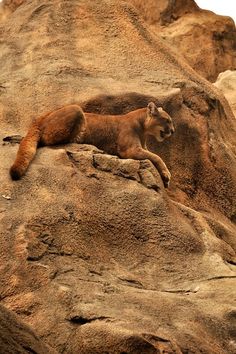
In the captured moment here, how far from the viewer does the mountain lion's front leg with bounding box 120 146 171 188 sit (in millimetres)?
14570

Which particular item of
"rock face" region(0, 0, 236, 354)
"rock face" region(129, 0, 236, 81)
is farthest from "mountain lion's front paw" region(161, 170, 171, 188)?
"rock face" region(129, 0, 236, 81)

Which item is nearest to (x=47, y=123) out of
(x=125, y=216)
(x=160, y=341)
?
(x=125, y=216)

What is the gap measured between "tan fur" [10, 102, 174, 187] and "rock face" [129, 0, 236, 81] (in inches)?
345

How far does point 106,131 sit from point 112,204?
1.91 m

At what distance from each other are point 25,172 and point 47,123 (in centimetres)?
133

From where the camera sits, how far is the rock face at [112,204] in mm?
11320

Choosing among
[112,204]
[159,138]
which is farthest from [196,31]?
[112,204]

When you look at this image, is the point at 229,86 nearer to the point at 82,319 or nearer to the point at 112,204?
the point at 112,204

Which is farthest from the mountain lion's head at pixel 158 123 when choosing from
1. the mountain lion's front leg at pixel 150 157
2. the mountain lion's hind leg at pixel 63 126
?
the mountain lion's hind leg at pixel 63 126

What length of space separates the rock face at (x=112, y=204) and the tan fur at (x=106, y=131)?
27 centimetres

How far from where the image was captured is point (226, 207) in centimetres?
1631

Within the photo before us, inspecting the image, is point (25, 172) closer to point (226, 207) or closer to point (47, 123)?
point (47, 123)

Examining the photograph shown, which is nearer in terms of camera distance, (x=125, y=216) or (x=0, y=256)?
(x=0, y=256)

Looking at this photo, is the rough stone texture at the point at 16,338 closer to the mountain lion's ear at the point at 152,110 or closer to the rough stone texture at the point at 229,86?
the mountain lion's ear at the point at 152,110
